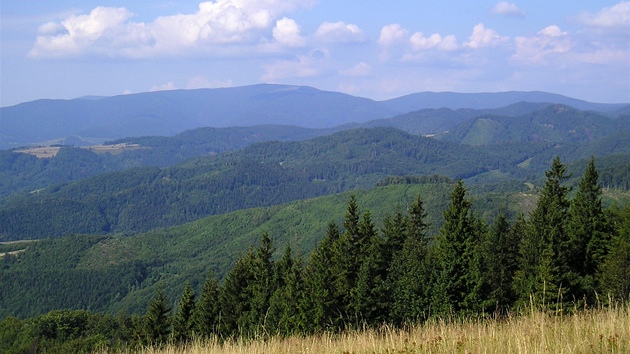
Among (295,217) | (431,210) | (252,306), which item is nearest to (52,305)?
(295,217)

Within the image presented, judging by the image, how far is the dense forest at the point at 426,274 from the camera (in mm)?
23203

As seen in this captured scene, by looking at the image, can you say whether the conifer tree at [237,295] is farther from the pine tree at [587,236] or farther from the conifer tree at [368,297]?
the pine tree at [587,236]

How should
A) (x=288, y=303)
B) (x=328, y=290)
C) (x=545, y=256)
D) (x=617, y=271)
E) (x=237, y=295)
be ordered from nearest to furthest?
(x=617, y=271) → (x=545, y=256) → (x=328, y=290) → (x=288, y=303) → (x=237, y=295)

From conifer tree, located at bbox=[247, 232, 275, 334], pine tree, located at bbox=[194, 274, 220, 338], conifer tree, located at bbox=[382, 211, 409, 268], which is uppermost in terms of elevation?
conifer tree, located at bbox=[382, 211, 409, 268]

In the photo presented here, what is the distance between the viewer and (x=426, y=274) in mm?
24781

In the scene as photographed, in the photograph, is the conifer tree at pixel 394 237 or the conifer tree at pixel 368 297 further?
the conifer tree at pixel 394 237

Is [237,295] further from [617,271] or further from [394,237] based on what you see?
[617,271]

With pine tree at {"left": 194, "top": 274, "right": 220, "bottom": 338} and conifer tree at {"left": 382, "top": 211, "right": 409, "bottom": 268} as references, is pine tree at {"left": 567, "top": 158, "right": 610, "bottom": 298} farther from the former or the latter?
pine tree at {"left": 194, "top": 274, "right": 220, "bottom": 338}

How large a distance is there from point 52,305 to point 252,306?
112 metres

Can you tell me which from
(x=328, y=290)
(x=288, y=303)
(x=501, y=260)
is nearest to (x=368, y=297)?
(x=328, y=290)

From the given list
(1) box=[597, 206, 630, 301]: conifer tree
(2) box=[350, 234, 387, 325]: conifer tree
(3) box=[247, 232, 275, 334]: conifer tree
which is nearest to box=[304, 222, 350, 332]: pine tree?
(2) box=[350, 234, 387, 325]: conifer tree

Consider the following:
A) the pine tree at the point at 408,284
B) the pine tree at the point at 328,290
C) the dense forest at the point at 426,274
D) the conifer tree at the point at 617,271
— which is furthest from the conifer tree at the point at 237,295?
the conifer tree at the point at 617,271

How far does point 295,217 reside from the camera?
18012 cm

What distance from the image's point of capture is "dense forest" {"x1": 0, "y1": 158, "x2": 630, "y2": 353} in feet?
76.1
